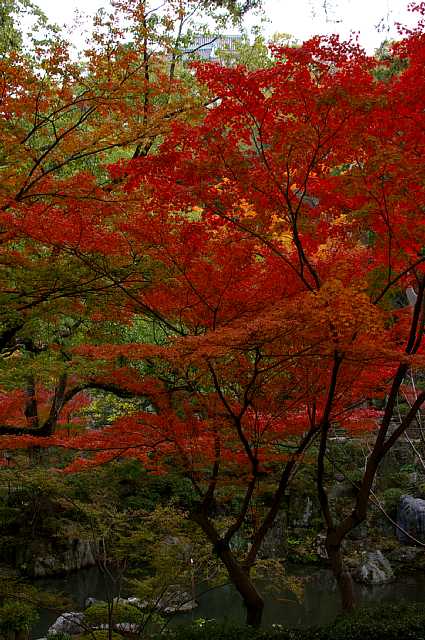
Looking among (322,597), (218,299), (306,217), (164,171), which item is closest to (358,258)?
(306,217)

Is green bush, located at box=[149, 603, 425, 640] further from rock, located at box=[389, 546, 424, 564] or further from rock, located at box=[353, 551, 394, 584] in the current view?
rock, located at box=[389, 546, 424, 564]

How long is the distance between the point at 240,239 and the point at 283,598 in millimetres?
9194

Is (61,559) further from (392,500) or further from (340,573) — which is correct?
(340,573)

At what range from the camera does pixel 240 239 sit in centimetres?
714

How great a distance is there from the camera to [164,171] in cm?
662

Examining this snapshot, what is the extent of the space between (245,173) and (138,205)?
2.03 meters

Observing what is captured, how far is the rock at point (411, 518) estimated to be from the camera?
1577 centimetres

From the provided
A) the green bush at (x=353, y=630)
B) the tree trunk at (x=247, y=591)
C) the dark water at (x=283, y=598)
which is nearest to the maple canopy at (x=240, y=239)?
the tree trunk at (x=247, y=591)

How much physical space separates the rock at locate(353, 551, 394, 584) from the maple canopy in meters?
6.92

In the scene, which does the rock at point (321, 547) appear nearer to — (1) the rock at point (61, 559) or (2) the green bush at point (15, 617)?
(1) the rock at point (61, 559)

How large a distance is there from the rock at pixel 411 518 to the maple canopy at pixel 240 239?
8.57 m

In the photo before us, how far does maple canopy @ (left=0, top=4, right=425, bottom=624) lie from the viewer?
5695mm

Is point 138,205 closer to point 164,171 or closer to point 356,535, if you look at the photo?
point 164,171

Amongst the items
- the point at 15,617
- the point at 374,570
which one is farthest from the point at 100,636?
the point at 374,570
